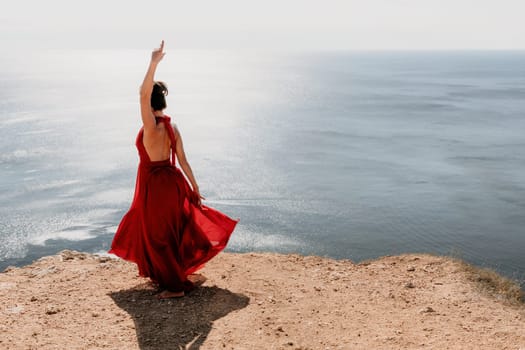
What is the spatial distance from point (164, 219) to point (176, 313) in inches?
42.8

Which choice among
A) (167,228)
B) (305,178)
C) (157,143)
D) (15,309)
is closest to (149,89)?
(157,143)

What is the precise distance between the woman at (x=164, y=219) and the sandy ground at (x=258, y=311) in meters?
0.40

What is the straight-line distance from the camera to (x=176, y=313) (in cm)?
571

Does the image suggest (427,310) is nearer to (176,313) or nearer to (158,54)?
(176,313)

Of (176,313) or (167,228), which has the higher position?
(167,228)

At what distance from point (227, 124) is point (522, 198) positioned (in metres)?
28.5

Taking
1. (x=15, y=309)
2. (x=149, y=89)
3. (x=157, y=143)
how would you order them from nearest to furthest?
(x=149, y=89) → (x=157, y=143) → (x=15, y=309)

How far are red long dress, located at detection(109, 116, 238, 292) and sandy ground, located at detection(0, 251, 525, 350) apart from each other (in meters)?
0.38

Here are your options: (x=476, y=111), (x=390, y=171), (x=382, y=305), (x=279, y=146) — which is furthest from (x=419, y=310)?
(x=476, y=111)

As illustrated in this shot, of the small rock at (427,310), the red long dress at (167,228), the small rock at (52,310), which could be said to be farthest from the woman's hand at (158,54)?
the small rock at (427,310)

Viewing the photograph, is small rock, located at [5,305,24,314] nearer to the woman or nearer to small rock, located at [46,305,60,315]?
small rock, located at [46,305,60,315]

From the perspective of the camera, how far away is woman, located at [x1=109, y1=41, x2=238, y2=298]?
5805mm

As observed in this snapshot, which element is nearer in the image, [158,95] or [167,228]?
[158,95]

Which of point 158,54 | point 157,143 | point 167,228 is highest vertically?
point 158,54
